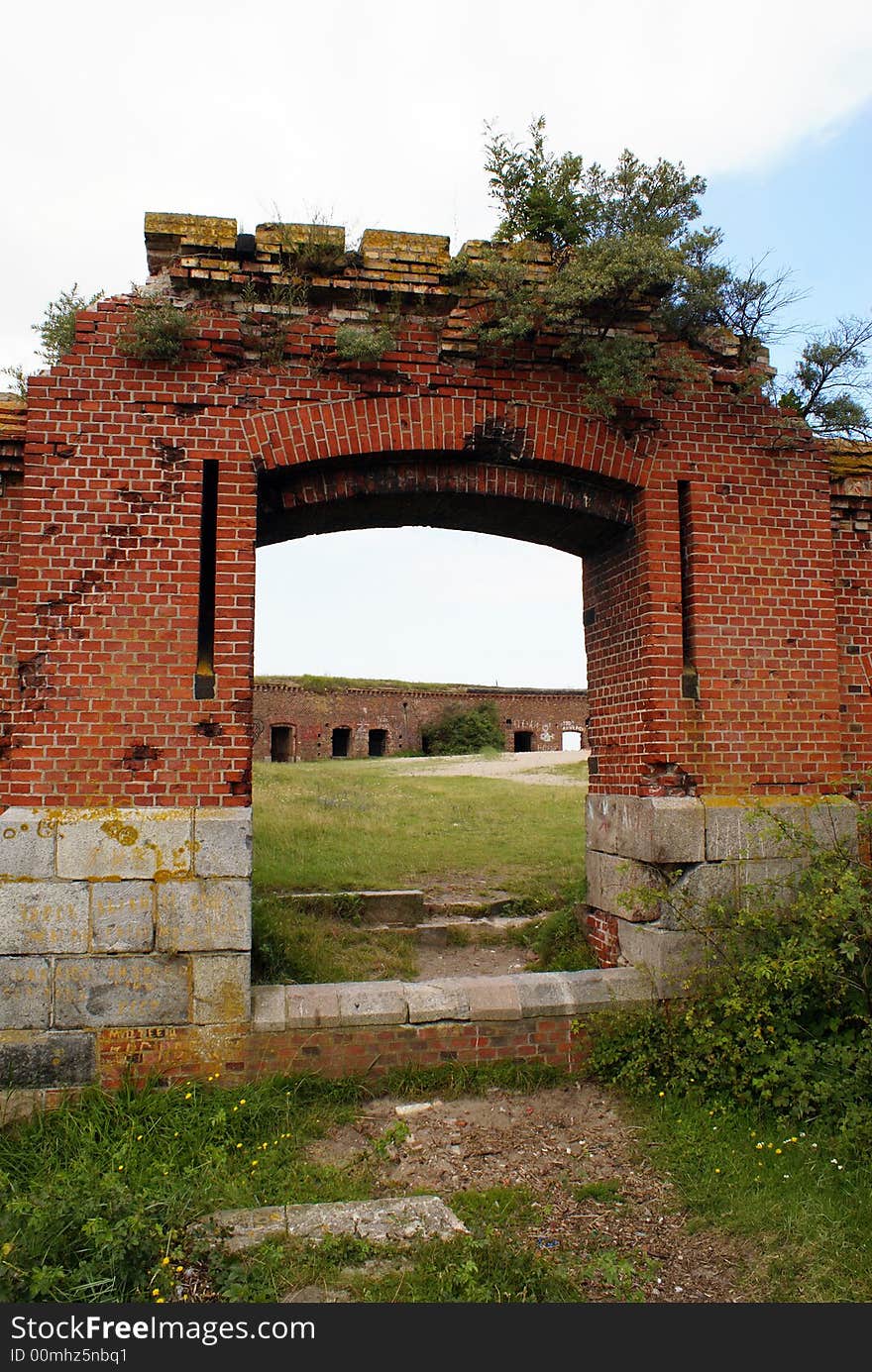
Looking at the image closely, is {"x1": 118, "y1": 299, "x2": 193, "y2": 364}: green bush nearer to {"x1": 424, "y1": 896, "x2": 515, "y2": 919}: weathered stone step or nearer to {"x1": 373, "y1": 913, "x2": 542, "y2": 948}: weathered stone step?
{"x1": 373, "y1": 913, "x2": 542, "y2": 948}: weathered stone step

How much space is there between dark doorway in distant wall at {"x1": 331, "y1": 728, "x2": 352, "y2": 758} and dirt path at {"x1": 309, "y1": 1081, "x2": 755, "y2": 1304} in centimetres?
2770

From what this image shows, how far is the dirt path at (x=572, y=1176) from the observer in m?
3.47

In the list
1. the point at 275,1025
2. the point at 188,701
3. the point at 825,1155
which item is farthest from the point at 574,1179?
the point at 188,701

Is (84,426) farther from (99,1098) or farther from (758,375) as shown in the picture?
(758,375)

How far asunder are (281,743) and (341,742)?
249 cm

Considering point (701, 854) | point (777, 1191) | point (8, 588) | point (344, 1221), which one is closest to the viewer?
point (344, 1221)

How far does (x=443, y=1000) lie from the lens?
5.22 metres

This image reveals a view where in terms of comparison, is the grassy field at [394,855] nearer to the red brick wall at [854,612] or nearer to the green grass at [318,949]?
the green grass at [318,949]

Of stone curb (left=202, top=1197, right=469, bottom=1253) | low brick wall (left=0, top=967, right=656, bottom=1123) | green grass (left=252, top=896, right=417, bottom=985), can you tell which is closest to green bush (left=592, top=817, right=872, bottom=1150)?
low brick wall (left=0, top=967, right=656, bottom=1123)

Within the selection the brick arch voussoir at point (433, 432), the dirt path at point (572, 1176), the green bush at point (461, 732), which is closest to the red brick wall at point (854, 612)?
the brick arch voussoir at point (433, 432)

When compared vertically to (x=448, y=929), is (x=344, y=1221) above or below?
below

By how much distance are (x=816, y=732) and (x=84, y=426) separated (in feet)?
16.8

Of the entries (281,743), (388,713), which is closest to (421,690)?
(388,713)

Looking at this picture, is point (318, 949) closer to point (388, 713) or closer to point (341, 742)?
point (341, 742)
